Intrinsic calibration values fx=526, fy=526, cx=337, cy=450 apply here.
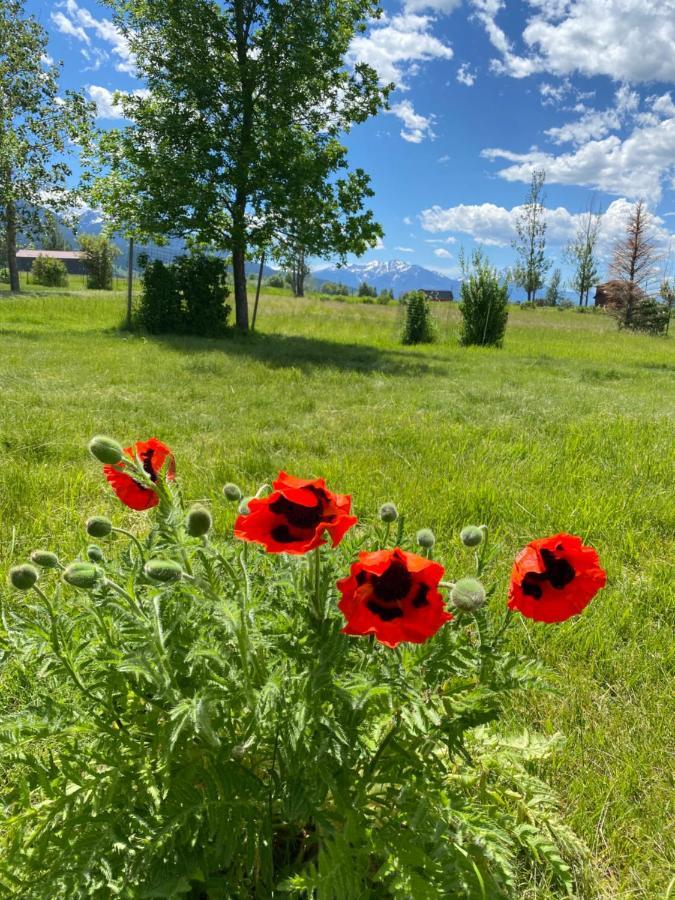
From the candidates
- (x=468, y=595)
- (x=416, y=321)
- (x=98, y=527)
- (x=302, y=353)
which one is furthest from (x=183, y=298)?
(x=468, y=595)

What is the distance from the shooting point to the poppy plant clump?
0.95 m

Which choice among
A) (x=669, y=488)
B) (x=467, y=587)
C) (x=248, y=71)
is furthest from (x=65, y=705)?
(x=248, y=71)

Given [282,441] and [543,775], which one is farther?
[282,441]

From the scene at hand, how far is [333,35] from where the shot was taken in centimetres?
1333

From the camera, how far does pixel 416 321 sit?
15297 mm

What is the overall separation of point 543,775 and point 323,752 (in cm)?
93

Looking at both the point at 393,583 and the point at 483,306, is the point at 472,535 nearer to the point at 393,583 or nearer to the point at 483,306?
the point at 393,583

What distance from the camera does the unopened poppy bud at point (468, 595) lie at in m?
0.92

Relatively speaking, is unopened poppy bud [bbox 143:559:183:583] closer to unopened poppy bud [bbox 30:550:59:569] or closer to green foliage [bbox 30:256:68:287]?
unopened poppy bud [bbox 30:550:59:569]

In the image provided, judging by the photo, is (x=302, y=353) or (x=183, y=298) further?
(x=183, y=298)

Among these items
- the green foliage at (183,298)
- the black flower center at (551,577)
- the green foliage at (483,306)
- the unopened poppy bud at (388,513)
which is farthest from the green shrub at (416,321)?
the black flower center at (551,577)

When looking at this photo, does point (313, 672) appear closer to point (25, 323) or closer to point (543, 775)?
point (543, 775)

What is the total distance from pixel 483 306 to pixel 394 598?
1507 centimetres

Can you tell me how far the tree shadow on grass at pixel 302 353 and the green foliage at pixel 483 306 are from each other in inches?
146
